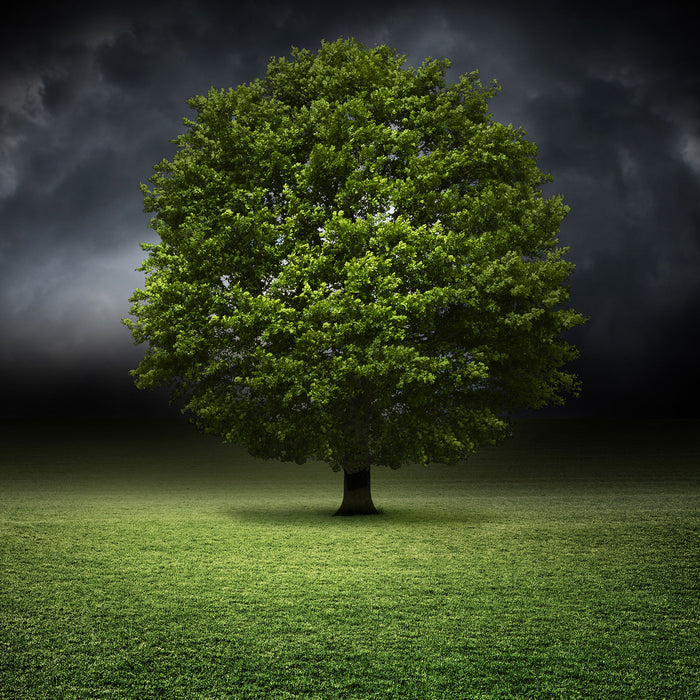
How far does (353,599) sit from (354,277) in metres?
10.3

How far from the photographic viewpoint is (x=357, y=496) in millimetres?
24219

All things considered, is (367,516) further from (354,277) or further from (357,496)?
Answer: (354,277)

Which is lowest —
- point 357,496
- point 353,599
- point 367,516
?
point 353,599

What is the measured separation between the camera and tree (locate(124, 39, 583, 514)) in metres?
19.9

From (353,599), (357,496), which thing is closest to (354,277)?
(357,496)

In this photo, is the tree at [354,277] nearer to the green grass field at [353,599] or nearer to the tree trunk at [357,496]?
the tree trunk at [357,496]

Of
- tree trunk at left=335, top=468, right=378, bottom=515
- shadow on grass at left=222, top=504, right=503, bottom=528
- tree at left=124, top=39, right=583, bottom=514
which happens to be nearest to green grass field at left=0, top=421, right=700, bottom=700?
shadow on grass at left=222, top=504, right=503, bottom=528

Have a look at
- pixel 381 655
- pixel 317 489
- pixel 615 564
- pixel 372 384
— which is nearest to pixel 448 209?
pixel 372 384

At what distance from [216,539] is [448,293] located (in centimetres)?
966

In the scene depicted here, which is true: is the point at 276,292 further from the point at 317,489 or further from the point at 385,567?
the point at 317,489

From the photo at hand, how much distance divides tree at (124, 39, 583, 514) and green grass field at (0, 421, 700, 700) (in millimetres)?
3535

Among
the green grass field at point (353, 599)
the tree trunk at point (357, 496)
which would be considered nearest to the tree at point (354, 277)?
the tree trunk at point (357, 496)

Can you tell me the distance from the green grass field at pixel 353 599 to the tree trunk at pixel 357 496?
4.17ft

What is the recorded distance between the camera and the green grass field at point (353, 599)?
7.61 m
